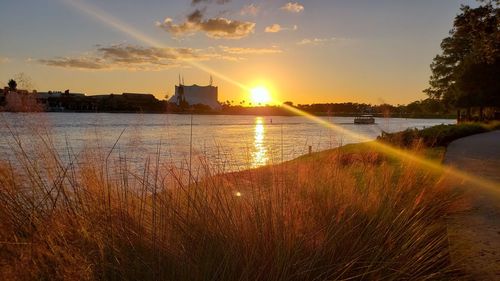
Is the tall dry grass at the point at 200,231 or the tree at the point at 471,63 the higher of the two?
the tree at the point at 471,63

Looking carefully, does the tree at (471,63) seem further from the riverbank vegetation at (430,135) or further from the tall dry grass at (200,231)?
the tall dry grass at (200,231)

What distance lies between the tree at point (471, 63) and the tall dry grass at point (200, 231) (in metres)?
11.1

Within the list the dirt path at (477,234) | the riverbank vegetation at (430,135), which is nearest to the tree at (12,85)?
the dirt path at (477,234)

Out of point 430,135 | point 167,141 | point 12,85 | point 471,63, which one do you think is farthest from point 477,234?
point 471,63

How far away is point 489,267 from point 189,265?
3.22 meters

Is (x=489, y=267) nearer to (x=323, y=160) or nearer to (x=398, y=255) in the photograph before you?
(x=398, y=255)

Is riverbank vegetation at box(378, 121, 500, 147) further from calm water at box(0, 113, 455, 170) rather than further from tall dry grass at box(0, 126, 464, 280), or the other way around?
tall dry grass at box(0, 126, 464, 280)

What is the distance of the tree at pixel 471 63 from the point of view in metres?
14.7

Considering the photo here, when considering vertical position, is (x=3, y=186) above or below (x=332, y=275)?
above

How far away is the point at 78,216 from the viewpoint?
4.09 meters

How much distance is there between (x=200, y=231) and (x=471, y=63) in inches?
1848

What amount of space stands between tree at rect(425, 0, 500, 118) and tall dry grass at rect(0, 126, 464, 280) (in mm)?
11052

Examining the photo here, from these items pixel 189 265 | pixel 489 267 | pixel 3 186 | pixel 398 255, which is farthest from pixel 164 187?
pixel 489 267

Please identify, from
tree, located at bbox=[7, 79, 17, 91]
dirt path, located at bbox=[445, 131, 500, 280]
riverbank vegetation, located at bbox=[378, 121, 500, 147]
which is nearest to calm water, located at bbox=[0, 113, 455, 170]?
tree, located at bbox=[7, 79, 17, 91]
